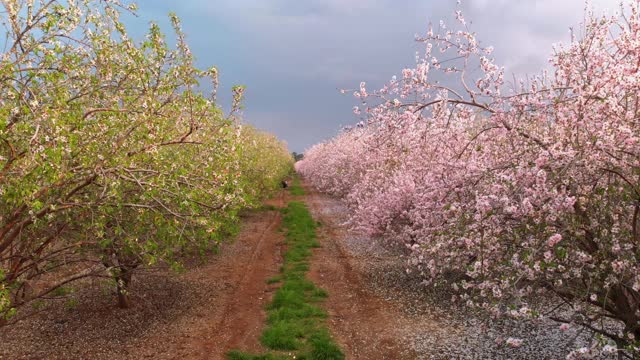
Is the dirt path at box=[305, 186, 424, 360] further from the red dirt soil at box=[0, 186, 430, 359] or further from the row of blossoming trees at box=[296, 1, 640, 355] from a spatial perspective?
the row of blossoming trees at box=[296, 1, 640, 355]

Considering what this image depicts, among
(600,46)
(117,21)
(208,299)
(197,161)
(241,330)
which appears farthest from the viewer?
(208,299)

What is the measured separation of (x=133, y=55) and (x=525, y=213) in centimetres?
711

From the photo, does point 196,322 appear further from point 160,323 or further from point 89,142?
point 89,142

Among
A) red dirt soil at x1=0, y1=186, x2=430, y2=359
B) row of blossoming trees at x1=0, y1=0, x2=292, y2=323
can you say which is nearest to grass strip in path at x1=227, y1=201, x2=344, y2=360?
red dirt soil at x1=0, y1=186, x2=430, y2=359

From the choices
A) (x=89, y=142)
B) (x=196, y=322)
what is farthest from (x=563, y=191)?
(x=196, y=322)

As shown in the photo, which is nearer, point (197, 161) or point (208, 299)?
point (197, 161)

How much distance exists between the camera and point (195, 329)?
13.4 m

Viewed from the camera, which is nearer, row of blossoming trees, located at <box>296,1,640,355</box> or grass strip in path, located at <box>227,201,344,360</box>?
row of blossoming trees, located at <box>296,1,640,355</box>

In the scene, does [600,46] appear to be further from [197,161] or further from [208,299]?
[208,299]

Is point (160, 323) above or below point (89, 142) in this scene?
below

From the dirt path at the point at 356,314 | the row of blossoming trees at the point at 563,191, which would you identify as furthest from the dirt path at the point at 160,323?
the row of blossoming trees at the point at 563,191

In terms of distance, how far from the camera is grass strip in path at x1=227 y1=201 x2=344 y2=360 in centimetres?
1148

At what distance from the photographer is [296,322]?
13523 mm

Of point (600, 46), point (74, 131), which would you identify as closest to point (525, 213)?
point (600, 46)
